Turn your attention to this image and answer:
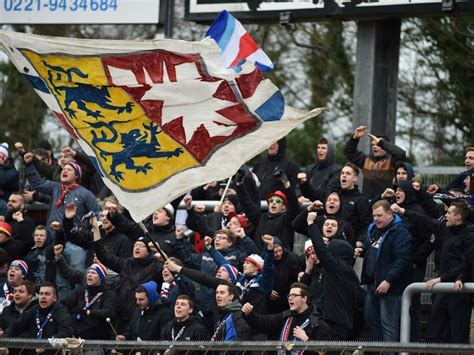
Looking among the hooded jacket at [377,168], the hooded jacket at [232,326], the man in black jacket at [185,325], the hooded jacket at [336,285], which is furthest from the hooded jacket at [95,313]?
the hooded jacket at [377,168]

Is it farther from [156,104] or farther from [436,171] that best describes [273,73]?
[156,104]

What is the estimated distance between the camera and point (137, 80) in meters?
13.7

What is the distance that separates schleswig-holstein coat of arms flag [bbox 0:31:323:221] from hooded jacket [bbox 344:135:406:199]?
3852 mm

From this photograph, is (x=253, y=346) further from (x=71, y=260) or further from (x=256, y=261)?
(x=71, y=260)

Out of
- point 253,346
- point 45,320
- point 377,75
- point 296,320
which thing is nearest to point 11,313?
point 45,320

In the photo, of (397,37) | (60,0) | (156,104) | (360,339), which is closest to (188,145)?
(156,104)

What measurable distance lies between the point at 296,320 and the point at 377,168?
304 cm

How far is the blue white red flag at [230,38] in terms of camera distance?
54.2ft

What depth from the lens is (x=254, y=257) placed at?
53.4 feet

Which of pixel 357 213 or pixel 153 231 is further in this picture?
pixel 153 231

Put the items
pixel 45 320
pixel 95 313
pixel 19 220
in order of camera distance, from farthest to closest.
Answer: pixel 19 220, pixel 45 320, pixel 95 313

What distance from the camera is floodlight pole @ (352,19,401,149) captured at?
1962cm

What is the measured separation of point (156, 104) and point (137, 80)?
0.28 metres

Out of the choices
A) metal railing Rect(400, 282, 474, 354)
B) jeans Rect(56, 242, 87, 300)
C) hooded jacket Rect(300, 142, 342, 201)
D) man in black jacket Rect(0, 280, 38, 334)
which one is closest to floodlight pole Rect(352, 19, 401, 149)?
hooded jacket Rect(300, 142, 342, 201)
